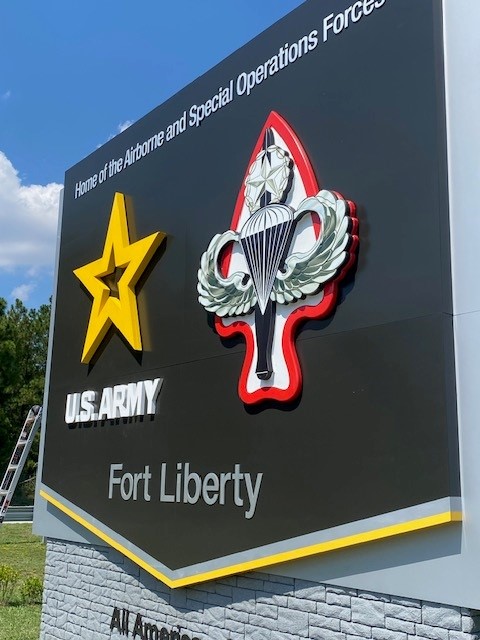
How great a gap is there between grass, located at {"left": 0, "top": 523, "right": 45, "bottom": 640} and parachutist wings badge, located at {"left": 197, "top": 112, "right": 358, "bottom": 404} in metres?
5.05

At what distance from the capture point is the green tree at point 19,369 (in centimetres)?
3091

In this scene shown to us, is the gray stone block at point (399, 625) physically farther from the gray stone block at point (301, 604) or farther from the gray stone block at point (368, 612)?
the gray stone block at point (301, 604)

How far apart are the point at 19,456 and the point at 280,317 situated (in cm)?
1788

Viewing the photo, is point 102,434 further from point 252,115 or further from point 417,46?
point 417,46

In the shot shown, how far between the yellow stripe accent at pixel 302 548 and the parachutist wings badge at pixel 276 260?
105cm

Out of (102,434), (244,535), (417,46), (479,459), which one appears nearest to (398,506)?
(479,459)

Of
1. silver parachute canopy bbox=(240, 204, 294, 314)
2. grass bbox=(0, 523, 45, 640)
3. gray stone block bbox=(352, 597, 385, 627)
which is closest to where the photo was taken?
gray stone block bbox=(352, 597, 385, 627)

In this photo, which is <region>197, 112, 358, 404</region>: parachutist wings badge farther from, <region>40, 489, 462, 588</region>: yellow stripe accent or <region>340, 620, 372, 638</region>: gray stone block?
<region>340, 620, 372, 638</region>: gray stone block

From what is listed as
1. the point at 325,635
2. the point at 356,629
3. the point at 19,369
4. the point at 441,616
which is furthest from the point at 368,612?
the point at 19,369

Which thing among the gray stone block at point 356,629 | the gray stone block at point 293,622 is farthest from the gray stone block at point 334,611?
the gray stone block at point 293,622

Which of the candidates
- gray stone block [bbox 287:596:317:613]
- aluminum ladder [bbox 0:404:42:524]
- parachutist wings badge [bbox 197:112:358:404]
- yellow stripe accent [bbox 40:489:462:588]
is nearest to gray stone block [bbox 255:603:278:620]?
gray stone block [bbox 287:596:317:613]

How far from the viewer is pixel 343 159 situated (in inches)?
198

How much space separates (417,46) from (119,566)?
5224 mm

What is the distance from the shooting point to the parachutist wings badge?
4.92m
